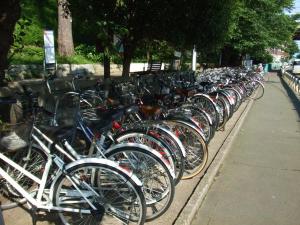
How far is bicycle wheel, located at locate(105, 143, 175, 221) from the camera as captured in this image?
3.92 m

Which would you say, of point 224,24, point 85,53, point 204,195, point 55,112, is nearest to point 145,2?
point 224,24

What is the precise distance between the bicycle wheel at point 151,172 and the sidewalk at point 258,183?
47 cm

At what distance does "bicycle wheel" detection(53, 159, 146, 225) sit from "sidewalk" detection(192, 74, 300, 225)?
1.01 m

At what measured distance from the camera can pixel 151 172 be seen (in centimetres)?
405

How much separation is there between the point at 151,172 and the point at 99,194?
631 mm

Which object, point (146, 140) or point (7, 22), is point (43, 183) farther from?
point (7, 22)

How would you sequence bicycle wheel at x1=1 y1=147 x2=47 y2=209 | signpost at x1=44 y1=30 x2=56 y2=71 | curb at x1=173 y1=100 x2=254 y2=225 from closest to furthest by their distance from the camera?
1. bicycle wheel at x1=1 y1=147 x2=47 y2=209
2. curb at x1=173 y1=100 x2=254 y2=225
3. signpost at x1=44 y1=30 x2=56 y2=71

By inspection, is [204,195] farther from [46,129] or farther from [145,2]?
[145,2]

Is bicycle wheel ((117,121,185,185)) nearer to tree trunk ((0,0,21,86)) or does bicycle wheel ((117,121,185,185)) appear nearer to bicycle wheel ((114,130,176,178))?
bicycle wheel ((114,130,176,178))

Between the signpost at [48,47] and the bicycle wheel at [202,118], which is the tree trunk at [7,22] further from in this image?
the signpost at [48,47]

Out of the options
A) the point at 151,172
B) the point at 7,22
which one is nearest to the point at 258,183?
the point at 151,172

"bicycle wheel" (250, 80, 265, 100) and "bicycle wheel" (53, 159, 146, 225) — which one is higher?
"bicycle wheel" (53, 159, 146, 225)

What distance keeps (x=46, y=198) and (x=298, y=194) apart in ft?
10.4

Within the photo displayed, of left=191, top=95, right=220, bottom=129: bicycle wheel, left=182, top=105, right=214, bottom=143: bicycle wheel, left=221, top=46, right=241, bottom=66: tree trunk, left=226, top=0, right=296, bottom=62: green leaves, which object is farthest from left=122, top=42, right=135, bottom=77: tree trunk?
left=221, top=46, right=241, bottom=66: tree trunk
